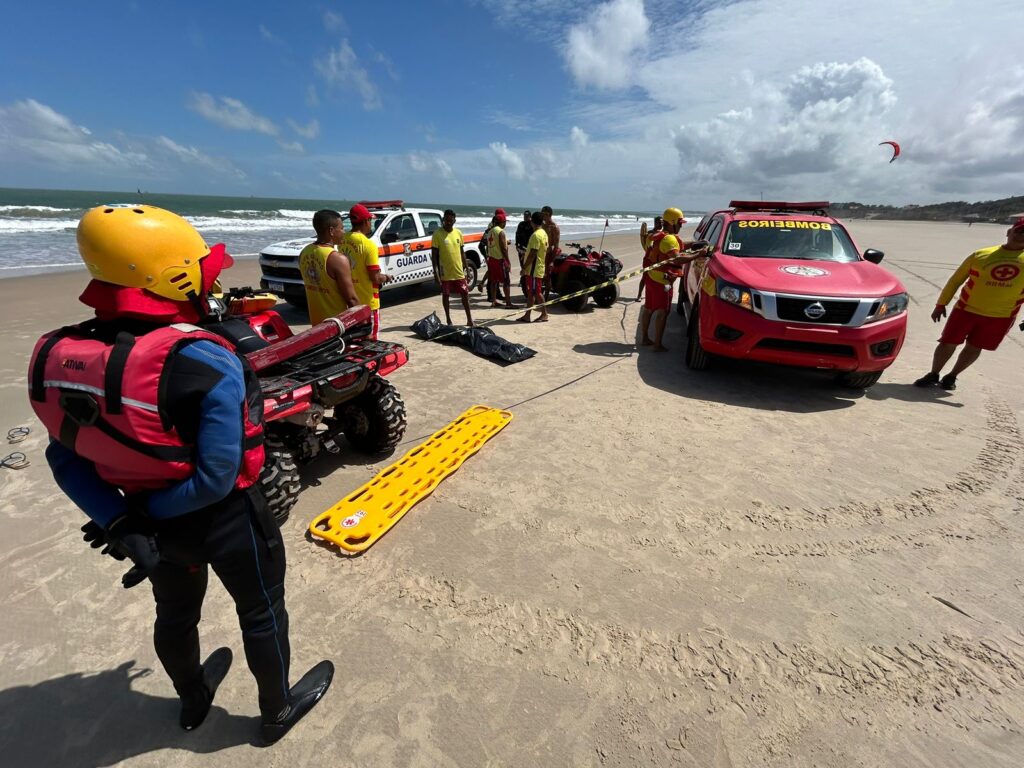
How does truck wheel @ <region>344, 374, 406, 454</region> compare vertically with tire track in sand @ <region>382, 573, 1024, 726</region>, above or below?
above

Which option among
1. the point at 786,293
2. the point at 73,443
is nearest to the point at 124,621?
the point at 73,443

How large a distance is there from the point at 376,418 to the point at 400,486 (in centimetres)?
64

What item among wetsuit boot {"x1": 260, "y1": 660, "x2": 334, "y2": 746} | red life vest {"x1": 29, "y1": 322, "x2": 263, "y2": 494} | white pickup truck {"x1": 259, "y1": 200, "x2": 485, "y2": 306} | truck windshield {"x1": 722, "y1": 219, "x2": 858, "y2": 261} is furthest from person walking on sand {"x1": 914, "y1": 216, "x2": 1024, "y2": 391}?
white pickup truck {"x1": 259, "y1": 200, "x2": 485, "y2": 306}

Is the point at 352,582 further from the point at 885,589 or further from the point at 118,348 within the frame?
→ the point at 885,589

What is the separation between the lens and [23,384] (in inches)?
195

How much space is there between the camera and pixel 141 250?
128cm

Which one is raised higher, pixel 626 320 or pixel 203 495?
pixel 203 495

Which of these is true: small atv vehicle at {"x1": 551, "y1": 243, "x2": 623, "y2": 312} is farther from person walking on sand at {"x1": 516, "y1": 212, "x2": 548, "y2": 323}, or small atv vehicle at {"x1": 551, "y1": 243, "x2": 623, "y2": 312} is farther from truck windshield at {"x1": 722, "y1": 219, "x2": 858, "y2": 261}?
truck windshield at {"x1": 722, "y1": 219, "x2": 858, "y2": 261}

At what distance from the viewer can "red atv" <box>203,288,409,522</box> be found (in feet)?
9.11

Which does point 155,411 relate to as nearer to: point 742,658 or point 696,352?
point 742,658

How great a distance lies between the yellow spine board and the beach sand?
0.09 metres

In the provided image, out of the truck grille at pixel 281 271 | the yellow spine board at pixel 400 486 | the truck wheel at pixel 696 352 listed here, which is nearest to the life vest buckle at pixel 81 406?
the yellow spine board at pixel 400 486

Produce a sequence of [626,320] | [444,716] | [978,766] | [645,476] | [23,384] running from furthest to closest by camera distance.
Result: [626,320] → [23,384] → [645,476] → [444,716] → [978,766]

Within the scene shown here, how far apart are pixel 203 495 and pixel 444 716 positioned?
1.30 metres
